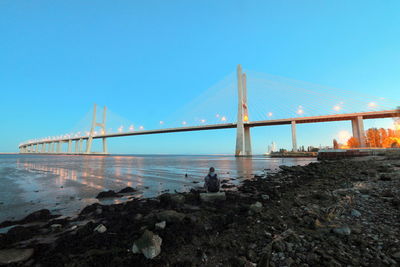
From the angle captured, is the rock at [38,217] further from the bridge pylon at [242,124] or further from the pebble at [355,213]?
the bridge pylon at [242,124]

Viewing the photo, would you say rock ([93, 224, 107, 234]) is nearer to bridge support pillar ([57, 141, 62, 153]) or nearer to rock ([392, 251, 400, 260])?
rock ([392, 251, 400, 260])

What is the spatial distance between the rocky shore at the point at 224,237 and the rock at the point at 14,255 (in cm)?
1

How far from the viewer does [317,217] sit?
4.22 metres

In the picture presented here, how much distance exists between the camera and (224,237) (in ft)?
11.8

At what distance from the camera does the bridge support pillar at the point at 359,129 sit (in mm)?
50062

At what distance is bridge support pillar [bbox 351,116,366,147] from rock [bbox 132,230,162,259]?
64222 millimetres

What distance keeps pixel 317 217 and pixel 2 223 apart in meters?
8.02

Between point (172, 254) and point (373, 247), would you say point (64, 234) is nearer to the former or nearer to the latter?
point (172, 254)

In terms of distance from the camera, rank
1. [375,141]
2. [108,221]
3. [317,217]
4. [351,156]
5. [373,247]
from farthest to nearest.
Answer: [375,141]
[351,156]
[108,221]
[317,217]
[373,247]

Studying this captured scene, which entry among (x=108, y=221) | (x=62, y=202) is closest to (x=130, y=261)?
(x=108, y=221)

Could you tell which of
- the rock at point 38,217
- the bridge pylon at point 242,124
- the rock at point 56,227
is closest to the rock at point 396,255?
the rock at point 56,227

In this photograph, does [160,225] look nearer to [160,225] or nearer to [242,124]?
[160,225]

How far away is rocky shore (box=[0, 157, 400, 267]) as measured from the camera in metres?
2.80

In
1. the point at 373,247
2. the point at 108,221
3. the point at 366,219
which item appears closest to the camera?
the point at 373,247
